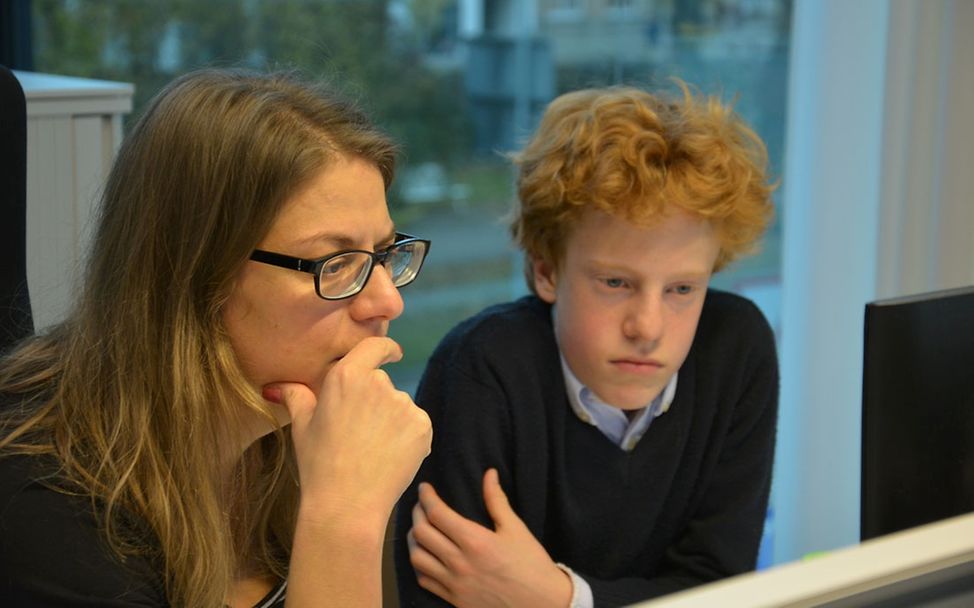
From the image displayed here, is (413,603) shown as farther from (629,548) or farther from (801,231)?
(801,231)

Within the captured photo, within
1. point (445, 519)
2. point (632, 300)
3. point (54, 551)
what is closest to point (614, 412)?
point (632, 300)

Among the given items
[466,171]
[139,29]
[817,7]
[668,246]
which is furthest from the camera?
[466,171]

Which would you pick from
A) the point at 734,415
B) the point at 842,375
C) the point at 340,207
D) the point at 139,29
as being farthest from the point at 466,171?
the point at 340,207

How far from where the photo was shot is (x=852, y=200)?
8.79 feet

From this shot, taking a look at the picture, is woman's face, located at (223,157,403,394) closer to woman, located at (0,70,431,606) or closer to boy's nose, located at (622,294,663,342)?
woman, located at (0,70,431,606)

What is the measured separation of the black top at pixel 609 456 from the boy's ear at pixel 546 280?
30 mm

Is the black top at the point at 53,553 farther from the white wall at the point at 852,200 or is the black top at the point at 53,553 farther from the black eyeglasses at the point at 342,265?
the white wall at the point at 852,200

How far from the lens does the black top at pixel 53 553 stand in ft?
3.69

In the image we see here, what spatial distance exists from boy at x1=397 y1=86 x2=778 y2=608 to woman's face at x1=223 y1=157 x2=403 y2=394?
32 centimetres

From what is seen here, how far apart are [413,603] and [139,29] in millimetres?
1956

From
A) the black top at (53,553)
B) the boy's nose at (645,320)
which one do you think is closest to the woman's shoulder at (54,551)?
the black top at (53,553)

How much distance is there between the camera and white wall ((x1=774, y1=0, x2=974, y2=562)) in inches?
101

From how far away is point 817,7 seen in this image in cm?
266

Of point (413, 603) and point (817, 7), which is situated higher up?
point (817, 7)
